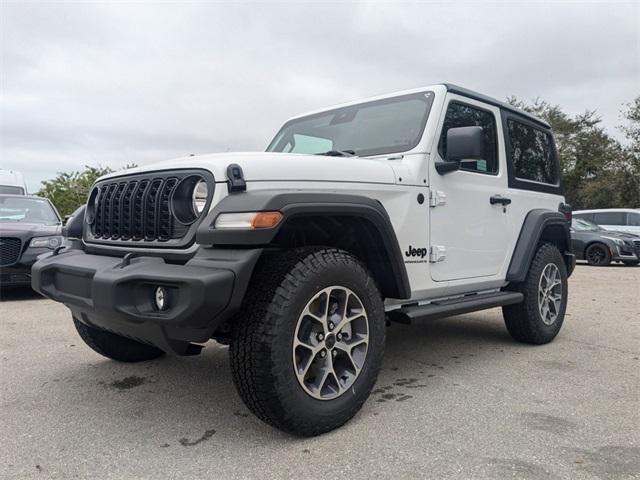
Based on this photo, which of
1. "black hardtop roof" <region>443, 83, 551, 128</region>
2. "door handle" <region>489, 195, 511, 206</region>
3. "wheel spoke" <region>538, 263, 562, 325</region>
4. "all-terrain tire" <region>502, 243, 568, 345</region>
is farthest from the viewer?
"wheel spoke" <region>538, 263, 562, 325</region>

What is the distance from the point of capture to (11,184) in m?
11.8

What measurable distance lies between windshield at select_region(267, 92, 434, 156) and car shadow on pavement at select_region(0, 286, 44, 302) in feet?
15.7

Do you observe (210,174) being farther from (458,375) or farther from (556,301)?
(556,301)

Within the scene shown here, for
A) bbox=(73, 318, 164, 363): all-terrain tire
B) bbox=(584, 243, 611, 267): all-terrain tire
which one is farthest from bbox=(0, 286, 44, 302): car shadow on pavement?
bbox=(584, 243, 611, 267): all-terrain tire

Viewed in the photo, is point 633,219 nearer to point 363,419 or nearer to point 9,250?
point 363,419

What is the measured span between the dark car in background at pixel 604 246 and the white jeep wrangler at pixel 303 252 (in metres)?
11.1

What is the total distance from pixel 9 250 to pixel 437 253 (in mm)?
5852

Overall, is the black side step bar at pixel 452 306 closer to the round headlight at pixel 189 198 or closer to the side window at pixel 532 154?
the side window at pixel 532 154

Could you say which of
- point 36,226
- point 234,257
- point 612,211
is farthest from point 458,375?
point 612,211

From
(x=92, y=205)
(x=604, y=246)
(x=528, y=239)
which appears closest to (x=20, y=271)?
(x=92, y=205)

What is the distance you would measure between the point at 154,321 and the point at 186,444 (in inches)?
25.8

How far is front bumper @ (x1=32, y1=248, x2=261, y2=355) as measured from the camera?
216 centimetres

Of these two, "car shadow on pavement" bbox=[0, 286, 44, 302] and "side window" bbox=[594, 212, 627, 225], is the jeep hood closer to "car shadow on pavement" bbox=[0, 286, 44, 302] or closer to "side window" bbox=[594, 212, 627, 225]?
"car shadow on pavement" bbox=[0, 286, 44, 302]

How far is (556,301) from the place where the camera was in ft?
15.1
